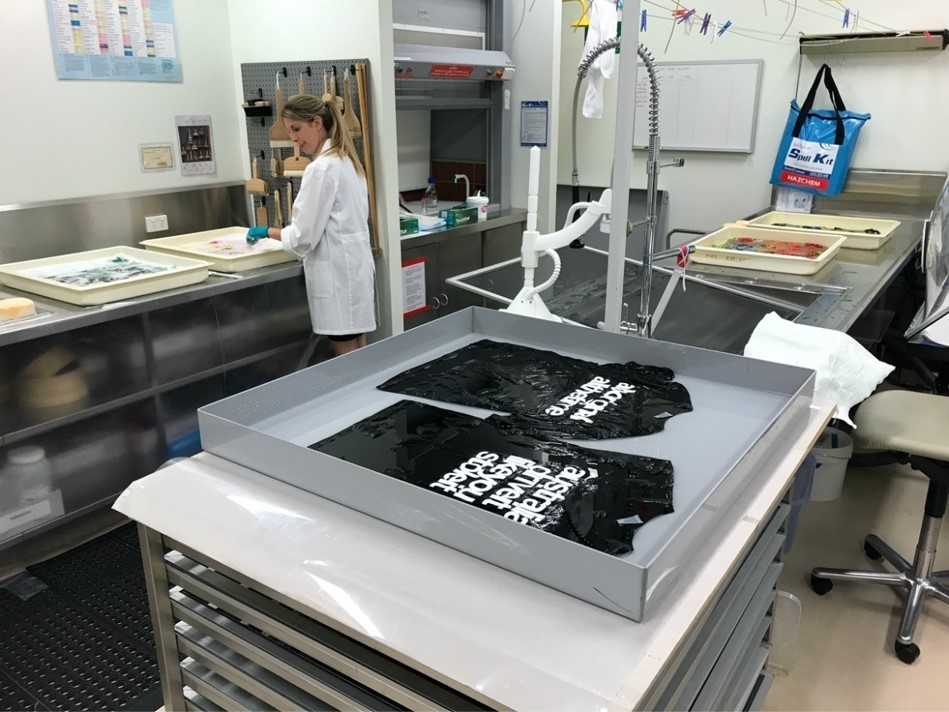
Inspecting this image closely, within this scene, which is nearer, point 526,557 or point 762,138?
point 526,557

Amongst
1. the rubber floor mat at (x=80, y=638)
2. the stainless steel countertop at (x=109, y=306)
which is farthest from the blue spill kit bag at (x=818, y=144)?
the rubber floor mat at (x=80, y=638)

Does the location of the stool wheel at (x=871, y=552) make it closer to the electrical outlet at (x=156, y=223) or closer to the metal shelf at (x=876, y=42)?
the metal shelf at (x=876, y=42)

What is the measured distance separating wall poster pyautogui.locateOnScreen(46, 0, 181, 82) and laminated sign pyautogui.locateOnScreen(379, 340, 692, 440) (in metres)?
2.22

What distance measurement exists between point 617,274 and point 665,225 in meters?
3.19

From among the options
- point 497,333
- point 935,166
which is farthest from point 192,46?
point 935,166

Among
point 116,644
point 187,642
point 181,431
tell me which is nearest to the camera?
point 187,642

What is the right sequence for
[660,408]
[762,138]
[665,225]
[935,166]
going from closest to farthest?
[660,408], [935,166], [762,138], [665,225]

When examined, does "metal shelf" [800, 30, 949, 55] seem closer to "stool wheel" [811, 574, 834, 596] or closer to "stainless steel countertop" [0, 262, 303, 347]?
"stool wheel" [811, 574, 834, 596]

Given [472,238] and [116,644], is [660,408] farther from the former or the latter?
[472,238]

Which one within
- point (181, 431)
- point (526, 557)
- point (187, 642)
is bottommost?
point (181, 431)

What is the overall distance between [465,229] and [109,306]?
6.36ft

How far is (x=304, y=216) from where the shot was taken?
2900mm

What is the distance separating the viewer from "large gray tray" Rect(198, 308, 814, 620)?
837mm

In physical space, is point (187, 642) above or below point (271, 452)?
below
